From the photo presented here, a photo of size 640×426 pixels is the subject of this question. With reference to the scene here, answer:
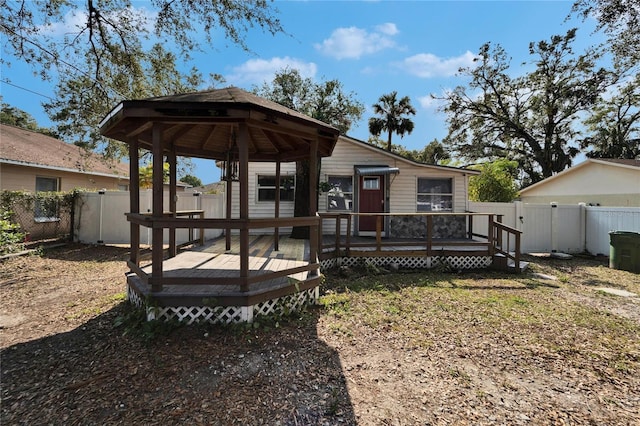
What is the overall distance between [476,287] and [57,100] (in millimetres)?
13165

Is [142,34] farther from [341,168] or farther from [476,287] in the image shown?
[476,287]

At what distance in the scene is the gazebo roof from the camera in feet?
11.1

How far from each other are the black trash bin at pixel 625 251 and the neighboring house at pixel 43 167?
17230mm

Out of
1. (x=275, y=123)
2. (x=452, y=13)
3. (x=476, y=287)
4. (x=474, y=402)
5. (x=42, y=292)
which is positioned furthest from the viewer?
(x=452, y=13)

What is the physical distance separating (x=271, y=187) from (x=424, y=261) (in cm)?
547

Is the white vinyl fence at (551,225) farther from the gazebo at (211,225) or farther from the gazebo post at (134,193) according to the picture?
the gazebo post at (134,193)

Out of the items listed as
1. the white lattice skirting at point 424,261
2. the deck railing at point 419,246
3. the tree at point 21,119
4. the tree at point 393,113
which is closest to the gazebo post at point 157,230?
the deck railing at point 419,246

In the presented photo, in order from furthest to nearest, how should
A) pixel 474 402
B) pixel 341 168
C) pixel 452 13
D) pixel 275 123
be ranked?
pixel 341 168, pixel 452 13, pixel 275 123, pixel 474 402

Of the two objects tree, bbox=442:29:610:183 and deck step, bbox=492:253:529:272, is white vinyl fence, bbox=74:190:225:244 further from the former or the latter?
tree, bbox=442:29:610:183

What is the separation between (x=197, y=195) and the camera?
956cm

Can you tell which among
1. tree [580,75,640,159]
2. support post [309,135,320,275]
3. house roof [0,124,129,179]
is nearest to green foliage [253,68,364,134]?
house roof [0,124,129,179]

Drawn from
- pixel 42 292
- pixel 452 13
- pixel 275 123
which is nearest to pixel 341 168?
pixel 452 13

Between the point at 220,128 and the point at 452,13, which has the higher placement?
the point at 452,13

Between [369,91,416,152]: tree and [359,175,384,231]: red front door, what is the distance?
13766mm
